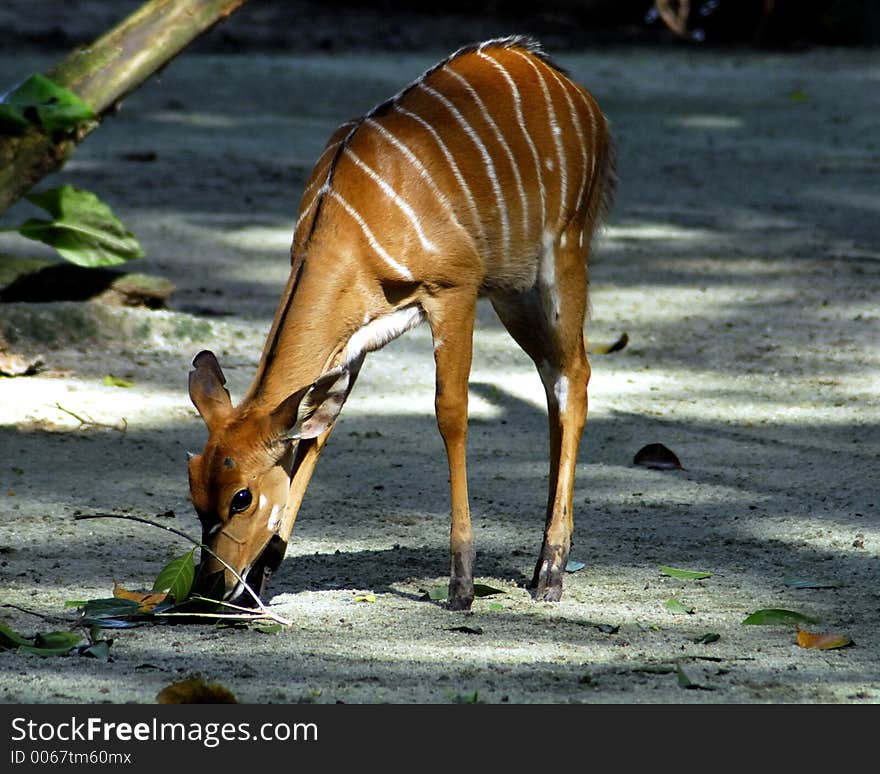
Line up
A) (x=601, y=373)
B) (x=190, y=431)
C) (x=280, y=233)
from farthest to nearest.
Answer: (x=280, y=233), (x=601, y=373), (x=190, y=431)

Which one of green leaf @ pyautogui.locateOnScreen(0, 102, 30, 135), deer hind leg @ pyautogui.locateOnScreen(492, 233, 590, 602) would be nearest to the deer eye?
deer hind leg @ pyautogui.locateOnScreen(492, 233, 590, 602)

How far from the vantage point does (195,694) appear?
3506mm

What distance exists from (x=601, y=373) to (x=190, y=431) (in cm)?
215

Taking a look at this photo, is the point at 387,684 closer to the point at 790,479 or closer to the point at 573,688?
the point at 573,688

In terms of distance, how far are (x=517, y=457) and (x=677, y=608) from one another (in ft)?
6.06

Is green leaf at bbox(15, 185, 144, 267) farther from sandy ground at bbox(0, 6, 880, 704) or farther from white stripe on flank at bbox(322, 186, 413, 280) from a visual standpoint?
white stripe on flank at bbox(322, 186, 413, 280)

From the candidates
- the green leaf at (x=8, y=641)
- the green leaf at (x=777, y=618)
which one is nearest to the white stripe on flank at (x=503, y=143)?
the green leaf at (x=777, y=618)

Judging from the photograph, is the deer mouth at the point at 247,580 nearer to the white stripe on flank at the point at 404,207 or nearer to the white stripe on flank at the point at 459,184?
the white stripe on flank at the point at 404,207

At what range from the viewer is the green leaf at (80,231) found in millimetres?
6934

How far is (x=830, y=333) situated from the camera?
7.73 metres

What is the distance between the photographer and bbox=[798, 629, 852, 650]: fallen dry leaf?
4.05m

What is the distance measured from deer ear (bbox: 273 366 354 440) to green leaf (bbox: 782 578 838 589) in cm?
159

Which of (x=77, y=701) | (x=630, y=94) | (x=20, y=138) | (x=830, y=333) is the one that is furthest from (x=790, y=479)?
(x=630, y=94)

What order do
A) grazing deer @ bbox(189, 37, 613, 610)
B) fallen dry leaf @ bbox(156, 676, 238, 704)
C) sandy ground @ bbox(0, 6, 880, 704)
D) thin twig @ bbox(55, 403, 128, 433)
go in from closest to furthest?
1. fallen dry leaf @ bbox(156, 676, 238, 704)
2. sandy ground @ bbox(0, 6, 880, 704)
3. grazing deer @ bbox(189, 37, 613, 610)
4. thin twig @ bbox(55, 403, 128, 433)
